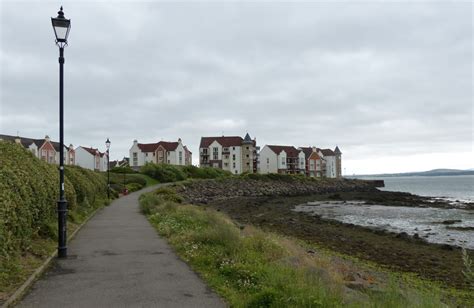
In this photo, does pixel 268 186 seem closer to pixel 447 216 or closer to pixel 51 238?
pixel 447 216

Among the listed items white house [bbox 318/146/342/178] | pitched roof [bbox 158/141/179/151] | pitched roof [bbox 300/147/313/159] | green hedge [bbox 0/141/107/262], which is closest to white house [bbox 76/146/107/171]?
pitched roof [bbox 158/141/179/151]

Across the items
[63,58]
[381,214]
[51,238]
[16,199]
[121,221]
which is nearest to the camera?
[16,199]

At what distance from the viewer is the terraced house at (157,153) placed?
101 metres

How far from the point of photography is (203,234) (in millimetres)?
11727

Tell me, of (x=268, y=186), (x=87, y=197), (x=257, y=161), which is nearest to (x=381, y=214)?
(x=87, y=197)

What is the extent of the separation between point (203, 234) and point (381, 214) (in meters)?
27.2

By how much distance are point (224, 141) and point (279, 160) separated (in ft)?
56.2

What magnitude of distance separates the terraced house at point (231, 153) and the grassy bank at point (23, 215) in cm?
8988

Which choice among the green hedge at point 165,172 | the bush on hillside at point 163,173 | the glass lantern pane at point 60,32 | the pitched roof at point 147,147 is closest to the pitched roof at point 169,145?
the pitched roof at point 147,147

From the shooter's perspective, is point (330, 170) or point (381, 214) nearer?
point (381, 214)

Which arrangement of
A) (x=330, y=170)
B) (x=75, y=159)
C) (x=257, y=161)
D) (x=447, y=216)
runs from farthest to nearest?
1. (x=330, y=170)
2. (x=257, y=161)
3. (x=75, y=159)
4. (x=447, y=216)

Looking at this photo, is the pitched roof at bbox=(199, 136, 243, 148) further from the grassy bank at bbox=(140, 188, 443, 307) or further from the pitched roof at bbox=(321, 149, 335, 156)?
the grassy bank at bbox=(140, 188, 443, 307)

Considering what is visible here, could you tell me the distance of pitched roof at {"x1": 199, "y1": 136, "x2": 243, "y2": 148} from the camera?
10506 centimetres

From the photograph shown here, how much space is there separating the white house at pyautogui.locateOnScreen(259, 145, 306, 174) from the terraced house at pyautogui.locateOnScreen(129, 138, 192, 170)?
22790mm
